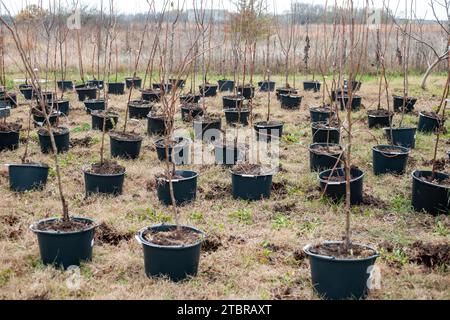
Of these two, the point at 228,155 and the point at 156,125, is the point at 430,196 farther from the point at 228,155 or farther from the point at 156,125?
the point at 156,125

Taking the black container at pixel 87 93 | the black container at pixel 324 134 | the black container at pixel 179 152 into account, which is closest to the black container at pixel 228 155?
the black container at pixel 179 152

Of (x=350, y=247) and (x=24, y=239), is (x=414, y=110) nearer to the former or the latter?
(x=350, y=247)

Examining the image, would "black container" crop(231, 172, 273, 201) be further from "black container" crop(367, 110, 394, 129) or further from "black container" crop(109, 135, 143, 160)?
"black container" crop(367, 110, 394, 129)

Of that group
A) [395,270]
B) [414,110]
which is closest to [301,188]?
[395,270]

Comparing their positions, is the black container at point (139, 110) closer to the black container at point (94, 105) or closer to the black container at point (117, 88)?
the black container at point (94, 105)

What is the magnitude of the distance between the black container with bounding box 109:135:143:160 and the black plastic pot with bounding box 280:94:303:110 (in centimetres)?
333

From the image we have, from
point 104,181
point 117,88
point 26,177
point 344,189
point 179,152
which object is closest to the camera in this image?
point 344,189

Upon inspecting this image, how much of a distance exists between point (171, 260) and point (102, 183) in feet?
5.24

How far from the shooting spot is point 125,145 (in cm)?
526

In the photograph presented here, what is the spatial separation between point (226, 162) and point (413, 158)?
2009 millimetres

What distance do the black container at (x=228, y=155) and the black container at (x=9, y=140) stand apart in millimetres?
2191

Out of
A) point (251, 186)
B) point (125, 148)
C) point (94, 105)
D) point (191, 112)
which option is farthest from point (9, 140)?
point (251, 186)

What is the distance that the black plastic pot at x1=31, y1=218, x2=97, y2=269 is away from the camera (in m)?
2.93

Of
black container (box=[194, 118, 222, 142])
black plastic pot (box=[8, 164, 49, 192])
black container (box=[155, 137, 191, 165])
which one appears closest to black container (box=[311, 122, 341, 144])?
black container (box=[194, 118, 222, 142])
